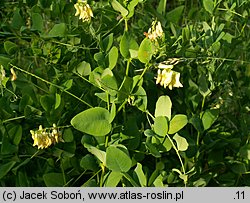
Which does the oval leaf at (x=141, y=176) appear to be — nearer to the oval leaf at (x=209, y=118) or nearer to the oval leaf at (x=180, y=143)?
the oval leaf at (x=180, y=143)

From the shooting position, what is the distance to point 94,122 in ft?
2.63

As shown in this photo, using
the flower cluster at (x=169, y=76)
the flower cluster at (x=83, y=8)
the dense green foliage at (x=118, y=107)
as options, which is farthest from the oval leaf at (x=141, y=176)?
the flower cluster at (x=83, y=8)

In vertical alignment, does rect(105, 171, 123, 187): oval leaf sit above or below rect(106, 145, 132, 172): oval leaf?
below

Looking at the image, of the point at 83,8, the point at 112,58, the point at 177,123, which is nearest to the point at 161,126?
the point at 177,123

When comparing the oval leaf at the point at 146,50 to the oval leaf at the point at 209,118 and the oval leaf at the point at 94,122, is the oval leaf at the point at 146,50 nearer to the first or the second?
the oval leaf at the point at 94,122

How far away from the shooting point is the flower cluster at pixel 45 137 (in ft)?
2.76

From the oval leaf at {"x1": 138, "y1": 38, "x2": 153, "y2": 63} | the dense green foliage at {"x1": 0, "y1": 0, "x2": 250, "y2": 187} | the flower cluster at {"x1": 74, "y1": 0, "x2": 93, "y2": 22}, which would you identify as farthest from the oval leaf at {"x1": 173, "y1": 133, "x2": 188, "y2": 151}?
the flower cluster at {"x1": 74, "y1": 0, "x2": 93, "y2": 22}

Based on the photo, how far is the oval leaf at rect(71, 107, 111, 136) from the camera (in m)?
0.78

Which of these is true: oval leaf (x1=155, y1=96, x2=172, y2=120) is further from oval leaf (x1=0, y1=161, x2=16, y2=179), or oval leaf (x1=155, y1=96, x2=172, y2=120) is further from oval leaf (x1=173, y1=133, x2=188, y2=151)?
oval leaf (x1=0, y1=161, x2=16, y2=179)

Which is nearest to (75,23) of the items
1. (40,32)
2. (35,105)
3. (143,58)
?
(40,32)

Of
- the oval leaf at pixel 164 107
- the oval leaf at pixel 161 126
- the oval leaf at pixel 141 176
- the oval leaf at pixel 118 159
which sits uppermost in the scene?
the oval leaf at pixel 164 107

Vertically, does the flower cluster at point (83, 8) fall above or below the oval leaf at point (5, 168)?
above

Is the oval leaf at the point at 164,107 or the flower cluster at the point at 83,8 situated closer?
the oval leaf at the point at 164,107

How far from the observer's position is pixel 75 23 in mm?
1037
